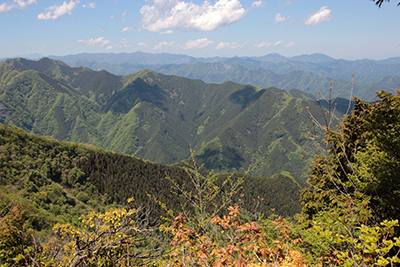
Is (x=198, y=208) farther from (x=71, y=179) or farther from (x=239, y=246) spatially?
(x=71, y=179)

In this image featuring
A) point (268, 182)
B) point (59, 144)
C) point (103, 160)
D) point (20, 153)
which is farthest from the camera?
point (268, 182)

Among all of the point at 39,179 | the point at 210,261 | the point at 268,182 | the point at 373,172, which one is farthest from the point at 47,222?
the point at 268,182

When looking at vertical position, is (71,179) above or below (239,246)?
below

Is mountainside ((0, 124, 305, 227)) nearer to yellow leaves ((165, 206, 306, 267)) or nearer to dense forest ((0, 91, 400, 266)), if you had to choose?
dense forest ((0, 91, 400, 266))

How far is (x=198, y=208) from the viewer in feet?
27.6

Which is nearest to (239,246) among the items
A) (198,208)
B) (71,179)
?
(198,208)

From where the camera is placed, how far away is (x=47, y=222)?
47656 mm

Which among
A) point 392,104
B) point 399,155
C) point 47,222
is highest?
point 392,104

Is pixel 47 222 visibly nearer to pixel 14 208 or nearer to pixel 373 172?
pixel 14 208

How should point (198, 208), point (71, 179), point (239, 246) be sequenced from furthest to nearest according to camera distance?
point (71, 179) < point (198, 208) < point (239, 246)

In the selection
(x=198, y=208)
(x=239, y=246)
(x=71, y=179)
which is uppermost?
(x=239, y=246)

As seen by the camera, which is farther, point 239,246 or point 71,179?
point 71,179

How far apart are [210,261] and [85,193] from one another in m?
85.8

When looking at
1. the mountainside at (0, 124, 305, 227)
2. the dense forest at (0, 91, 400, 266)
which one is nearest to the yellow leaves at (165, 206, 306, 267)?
the dense forest at (0, 91, 400, 266)
